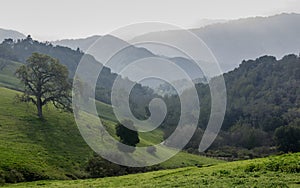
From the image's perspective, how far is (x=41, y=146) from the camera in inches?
2275

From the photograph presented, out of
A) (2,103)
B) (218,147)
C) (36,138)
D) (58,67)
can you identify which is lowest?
(218,147)

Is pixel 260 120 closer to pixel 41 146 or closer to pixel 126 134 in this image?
pixel 126 134

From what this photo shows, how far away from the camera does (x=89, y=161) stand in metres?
53.3

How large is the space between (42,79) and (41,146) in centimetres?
1841

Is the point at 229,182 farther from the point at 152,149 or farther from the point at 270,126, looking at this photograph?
the point at 270,126

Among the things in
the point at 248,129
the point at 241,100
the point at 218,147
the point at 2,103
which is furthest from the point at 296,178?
the point at 241,100

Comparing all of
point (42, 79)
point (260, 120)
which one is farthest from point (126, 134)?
point (260, 120)

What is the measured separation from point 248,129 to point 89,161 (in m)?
84.7

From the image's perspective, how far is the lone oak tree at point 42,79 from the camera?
2793 inches

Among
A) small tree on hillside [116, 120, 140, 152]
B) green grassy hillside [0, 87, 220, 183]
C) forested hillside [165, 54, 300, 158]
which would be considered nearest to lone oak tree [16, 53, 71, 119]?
green grassy hillside [0, 87, 220, 183]

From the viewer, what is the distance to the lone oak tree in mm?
70938

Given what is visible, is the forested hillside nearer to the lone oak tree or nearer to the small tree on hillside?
the small tree on hillside

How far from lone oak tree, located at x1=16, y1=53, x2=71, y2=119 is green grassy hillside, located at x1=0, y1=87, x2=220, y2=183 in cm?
432

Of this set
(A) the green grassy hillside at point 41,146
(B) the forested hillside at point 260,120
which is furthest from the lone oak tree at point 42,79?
(B) the forested hillside at point 260,120
